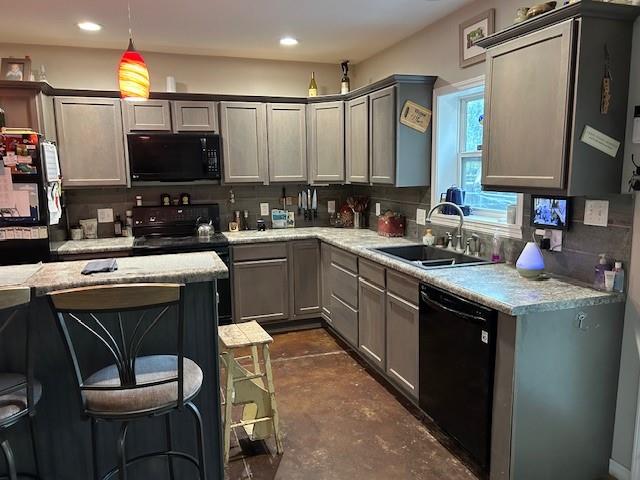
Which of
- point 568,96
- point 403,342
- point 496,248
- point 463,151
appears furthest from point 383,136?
point 568,96

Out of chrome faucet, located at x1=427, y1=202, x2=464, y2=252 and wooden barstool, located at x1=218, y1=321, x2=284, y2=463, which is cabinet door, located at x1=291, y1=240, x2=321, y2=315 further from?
wooden barstool, located at x1=218, y1=321, x2=284, y2=463

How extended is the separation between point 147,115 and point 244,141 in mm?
879

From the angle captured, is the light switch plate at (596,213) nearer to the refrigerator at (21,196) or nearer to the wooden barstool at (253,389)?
the wooden barstool at (253,389)

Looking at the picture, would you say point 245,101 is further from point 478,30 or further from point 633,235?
point 633,235

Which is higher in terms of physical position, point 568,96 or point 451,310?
point 568,96

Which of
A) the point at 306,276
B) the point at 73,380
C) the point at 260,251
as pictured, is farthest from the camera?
the point at 306,276

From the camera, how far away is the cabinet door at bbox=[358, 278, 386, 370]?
319cm

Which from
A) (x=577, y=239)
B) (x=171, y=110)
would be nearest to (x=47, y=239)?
(x=171, y=110)

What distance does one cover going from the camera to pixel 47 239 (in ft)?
11.1

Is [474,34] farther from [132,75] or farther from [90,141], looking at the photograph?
[90,141]

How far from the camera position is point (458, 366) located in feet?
7.69

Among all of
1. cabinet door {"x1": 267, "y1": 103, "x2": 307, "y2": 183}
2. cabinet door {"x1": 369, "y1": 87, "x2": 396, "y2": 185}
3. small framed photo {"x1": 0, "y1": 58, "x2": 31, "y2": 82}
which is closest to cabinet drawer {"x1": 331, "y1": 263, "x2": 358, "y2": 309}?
cabinet door {"x1": 369, "y1": 87, "x2": 396, "y2": 185}

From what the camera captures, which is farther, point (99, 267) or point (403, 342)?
point (403, 342)

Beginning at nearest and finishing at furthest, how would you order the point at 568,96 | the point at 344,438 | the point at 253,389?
1. the point at 568,96
2. the point at 253,389
3. the point at 344,438
